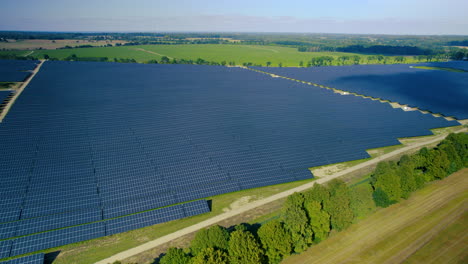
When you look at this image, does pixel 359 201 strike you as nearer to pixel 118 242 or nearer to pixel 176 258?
pixel 176 258

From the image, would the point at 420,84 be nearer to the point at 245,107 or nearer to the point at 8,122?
the point at 245,107

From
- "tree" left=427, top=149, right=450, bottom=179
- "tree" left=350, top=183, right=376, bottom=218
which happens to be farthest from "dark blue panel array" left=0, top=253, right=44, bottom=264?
→ "tree" left=427, top=149, right=450, bottom=179

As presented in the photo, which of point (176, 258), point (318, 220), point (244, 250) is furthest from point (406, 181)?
point (176, 258)

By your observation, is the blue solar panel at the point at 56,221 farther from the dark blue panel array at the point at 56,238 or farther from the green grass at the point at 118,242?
the green grass at the point at 118,242

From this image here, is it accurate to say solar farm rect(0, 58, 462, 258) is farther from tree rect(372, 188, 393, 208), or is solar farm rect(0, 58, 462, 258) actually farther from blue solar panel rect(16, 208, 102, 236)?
tree rect(372, 188, 393, 208)

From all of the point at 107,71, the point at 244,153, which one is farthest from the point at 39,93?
the point at 244,153

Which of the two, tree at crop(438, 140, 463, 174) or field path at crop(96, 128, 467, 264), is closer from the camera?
field path at crop(96, 128, 467, 264)
